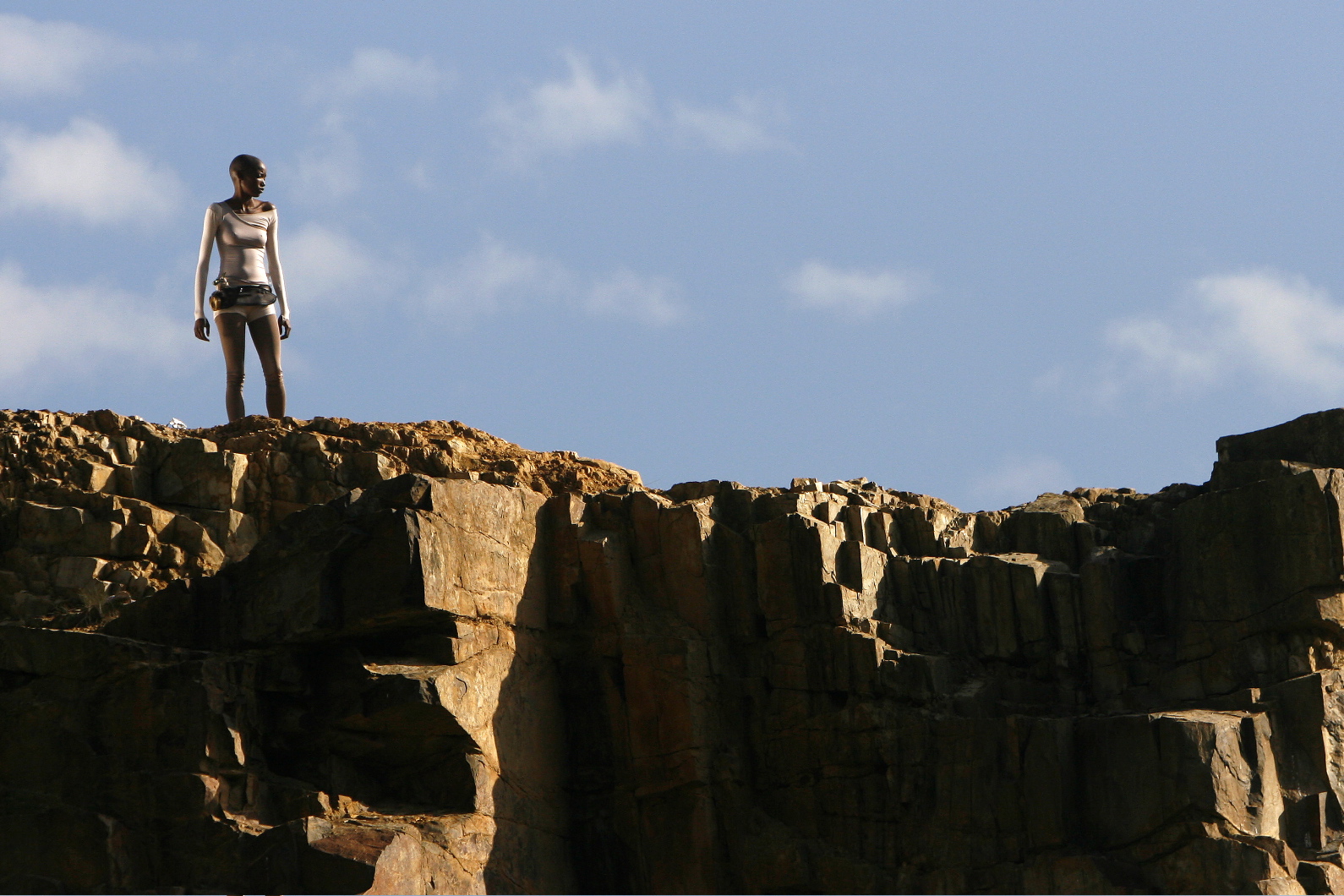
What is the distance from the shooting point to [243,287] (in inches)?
1332

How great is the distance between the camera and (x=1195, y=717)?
25.9 meters

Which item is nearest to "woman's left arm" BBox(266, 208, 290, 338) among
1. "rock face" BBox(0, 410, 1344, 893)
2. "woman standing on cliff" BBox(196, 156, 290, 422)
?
"woman standing on cliff" BBox(196, 156, 290, 422)

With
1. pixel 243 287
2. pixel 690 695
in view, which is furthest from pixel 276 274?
pixel 690 695

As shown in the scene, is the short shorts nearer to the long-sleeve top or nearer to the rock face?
the long-sleeve top

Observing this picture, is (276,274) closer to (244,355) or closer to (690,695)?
(244,355)

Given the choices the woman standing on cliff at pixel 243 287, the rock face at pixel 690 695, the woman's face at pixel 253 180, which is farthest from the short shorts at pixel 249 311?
the rock face at pixel 690 695

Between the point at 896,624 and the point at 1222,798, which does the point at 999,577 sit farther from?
the point at 1222,798

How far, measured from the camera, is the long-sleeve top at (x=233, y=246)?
33875 mm

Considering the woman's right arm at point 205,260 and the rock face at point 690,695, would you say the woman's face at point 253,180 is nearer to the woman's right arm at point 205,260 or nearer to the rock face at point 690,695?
the woman's right arm at point 205,260

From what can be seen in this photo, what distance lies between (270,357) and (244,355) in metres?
0.48

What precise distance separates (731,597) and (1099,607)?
522cm

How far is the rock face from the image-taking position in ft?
84.5

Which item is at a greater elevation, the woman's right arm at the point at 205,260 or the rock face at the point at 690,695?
the woman's right arm at the point at 205,260

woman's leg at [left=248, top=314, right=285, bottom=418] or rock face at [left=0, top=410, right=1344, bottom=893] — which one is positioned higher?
woman's leg at [left=248, top=314, right=285, bottom=418]
